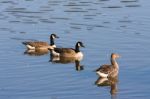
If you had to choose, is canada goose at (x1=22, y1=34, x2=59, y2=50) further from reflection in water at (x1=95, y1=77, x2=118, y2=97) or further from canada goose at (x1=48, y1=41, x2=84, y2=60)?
reflection in water at (x1=95, y1=77, x2=118, y2=97)

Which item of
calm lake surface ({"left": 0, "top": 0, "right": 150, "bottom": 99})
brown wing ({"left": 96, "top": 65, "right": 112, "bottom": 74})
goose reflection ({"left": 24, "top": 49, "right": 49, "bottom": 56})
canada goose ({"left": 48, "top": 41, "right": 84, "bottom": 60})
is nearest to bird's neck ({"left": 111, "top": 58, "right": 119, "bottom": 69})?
brown wing ({"left": 96, "top": 65, "right": 112, "bottom": 74})

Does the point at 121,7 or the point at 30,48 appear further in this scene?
the point at 121,7

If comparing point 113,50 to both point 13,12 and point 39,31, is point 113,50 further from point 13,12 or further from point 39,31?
point 13,12

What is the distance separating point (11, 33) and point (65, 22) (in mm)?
4315

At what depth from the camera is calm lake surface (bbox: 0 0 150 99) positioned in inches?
1000

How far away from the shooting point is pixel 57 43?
38031 millimetres

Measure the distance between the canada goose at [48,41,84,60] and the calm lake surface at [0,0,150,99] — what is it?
421mm

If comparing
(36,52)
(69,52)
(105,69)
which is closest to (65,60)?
(69,52)

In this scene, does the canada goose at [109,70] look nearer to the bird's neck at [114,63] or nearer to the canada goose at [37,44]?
the bird's neck at [114,63]

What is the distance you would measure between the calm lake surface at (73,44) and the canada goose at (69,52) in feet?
1.38

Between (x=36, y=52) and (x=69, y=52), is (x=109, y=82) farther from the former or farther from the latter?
(x=36, y=52)

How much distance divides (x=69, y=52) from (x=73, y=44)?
1.46 m

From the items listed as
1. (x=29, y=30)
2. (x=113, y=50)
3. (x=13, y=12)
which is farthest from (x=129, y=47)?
(x=13, y=12)

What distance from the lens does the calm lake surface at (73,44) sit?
25391mm
